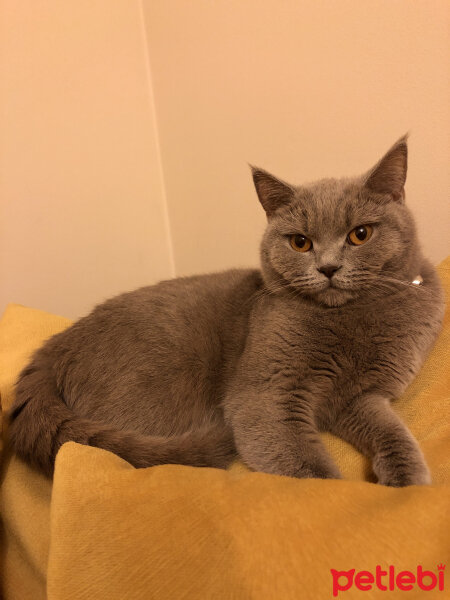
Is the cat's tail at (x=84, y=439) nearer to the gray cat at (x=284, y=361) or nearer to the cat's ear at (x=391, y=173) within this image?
the gray cat at (x=284, y=361)

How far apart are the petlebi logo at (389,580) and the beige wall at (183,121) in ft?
3.26

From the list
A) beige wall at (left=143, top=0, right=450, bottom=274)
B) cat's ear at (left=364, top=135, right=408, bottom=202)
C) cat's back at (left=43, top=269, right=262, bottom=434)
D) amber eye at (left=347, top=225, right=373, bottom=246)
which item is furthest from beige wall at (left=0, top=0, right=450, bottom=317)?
cat's back at (left=43, top=269, right=262, bottom=434)

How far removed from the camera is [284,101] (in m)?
1.52

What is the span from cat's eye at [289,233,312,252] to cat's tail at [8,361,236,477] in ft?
1.47

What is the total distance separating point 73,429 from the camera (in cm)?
87

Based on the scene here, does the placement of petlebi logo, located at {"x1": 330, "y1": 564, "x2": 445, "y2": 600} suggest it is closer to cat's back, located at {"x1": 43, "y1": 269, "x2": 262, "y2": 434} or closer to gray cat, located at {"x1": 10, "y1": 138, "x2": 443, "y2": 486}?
gray cat, located at {"x1": 10, "y1": 138, "x2": 443, "y2": 486}

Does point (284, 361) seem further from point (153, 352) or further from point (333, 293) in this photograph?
point (153, 352)

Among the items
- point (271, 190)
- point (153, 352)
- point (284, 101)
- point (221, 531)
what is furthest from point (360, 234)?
point (284, 101)

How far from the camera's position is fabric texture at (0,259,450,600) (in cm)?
54

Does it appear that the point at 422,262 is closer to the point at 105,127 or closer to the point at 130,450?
the point at 130,450

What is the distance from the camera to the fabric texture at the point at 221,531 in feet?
1.76

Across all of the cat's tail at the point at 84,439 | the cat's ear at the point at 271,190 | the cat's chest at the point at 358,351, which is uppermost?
the cat's ear at the point at 271,190

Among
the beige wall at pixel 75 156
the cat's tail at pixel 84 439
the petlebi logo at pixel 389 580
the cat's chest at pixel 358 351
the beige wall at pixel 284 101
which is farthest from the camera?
the beige wall at pixel 75 156

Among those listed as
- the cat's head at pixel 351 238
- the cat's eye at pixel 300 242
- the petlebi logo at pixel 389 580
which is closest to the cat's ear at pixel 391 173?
the cat's head at pixel 351 238
